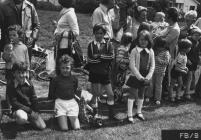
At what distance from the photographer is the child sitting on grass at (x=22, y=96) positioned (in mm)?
5223

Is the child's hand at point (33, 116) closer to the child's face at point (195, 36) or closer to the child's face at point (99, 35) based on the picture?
the child's face at point (99, 35)

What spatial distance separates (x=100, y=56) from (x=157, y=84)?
181 cm

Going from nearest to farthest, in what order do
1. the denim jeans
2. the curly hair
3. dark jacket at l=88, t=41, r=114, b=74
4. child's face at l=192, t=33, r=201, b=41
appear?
the curly hair, dark jacket at l=88, t=41, r=114, b=74, the denim jeans, child's face at l=192, t=33, r=201, b=41

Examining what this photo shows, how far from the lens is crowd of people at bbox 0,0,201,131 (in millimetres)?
5379

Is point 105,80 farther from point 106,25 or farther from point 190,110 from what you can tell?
point 190,110

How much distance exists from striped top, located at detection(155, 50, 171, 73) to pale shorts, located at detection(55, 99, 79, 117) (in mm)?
2047

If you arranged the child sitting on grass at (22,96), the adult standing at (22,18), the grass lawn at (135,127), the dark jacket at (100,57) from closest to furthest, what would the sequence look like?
the grass lawn at (135,127)
the child sitting on grass at (22,96)
the dark jacket at (100,57)
the adult standing at (22,18)

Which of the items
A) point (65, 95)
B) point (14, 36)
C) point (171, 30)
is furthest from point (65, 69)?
point (171, 30)

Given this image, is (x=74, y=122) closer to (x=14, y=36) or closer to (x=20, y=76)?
(x=20, y=76)

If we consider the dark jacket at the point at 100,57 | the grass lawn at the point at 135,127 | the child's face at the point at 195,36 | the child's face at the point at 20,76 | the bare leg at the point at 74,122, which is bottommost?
the grass lawn at the point at 135,127

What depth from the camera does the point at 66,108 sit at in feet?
17.8

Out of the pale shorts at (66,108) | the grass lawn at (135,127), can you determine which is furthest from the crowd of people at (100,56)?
the grass lawn at (135,127)

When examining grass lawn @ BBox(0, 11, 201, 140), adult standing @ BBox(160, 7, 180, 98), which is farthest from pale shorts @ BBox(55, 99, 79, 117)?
adult standing @ BBox(160, 7, 180, 98)

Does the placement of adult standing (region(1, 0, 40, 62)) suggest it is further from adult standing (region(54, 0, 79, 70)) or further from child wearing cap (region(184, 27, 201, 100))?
child wearing cap (region(184, 27, 201, 100))
